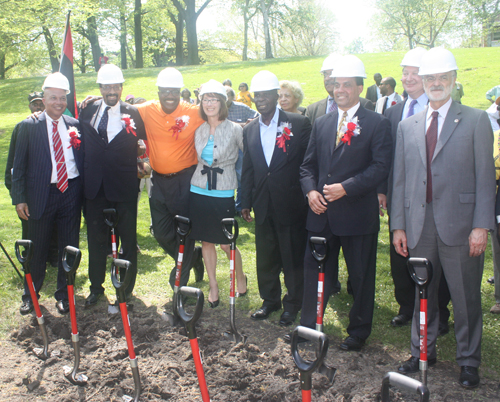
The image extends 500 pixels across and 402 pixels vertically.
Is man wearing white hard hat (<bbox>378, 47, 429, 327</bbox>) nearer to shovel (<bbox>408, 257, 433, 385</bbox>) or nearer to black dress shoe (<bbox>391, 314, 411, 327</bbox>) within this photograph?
black dress shoe (<bbox>391, 314, 411, 327</bbox>)

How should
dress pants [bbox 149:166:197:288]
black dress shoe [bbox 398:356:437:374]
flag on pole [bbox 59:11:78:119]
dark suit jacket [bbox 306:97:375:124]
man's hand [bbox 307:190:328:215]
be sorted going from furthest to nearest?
flag on pole [bbox 59:11:78:119] < dark suit jacket [bbox 306:97:375:124] < dress pants [bbox 149:166:197:288] < man's hand [bbox 307:190:328:215] < black dress shoe [bbox 398:356:437:374]

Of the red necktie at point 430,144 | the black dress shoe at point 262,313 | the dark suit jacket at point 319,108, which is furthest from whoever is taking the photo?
the dark suit jacket at point 319,108

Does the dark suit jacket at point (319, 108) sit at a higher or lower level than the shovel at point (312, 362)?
higher

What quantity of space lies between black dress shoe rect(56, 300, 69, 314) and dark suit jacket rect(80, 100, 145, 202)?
1.24 metres

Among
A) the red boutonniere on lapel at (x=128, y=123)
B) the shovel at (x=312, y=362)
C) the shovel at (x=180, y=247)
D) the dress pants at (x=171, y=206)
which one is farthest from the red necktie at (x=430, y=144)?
the red boutonniere on lapel at (x=128, y=123)

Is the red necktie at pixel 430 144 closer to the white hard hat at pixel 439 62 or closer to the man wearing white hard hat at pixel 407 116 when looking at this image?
the white hard hat at pixel 439 62

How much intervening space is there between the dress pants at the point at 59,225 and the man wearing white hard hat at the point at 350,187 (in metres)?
2.68

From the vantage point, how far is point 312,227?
436 centimetres

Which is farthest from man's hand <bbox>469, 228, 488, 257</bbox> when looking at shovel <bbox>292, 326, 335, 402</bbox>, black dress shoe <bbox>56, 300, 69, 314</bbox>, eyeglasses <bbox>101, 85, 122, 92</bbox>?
black dress shoe <bbox>56, 300, 69, 314</bbox>

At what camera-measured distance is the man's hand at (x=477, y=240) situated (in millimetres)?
3553

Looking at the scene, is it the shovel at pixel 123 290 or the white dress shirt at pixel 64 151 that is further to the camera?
the white dress shirt at pixel 64 151

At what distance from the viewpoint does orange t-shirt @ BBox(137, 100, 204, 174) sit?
5168mm

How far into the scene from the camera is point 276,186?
4.73m

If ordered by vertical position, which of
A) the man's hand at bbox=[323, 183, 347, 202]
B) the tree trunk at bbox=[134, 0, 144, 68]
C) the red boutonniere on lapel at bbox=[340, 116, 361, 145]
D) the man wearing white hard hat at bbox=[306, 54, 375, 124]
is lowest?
the man's hand at bbox=[323, 183, 347, 202]
